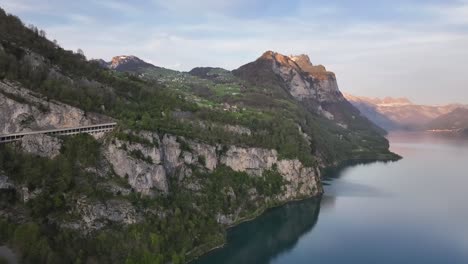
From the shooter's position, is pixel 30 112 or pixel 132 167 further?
pixel 132 167

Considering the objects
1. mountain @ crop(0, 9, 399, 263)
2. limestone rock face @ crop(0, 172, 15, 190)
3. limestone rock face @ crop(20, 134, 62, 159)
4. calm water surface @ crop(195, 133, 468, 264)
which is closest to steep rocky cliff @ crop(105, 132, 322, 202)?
mountain @ crop(0, 9, 399, 263)

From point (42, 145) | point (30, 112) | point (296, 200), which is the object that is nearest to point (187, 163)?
point (42, 145)

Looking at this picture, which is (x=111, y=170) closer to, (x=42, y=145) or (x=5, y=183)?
(x=42, y=145)

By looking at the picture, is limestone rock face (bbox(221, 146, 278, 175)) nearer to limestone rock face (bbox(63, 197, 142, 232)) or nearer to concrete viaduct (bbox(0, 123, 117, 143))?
concrete viaduct (bbox(0, 123, 117, 143))

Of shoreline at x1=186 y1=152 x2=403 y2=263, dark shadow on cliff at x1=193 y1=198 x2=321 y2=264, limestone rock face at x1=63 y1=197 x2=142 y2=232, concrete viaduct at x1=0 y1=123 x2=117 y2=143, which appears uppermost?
concrete viaduct at x1=0 y1=123 x2=117 y2=143

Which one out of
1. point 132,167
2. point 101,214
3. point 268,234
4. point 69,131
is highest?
point 69,131
